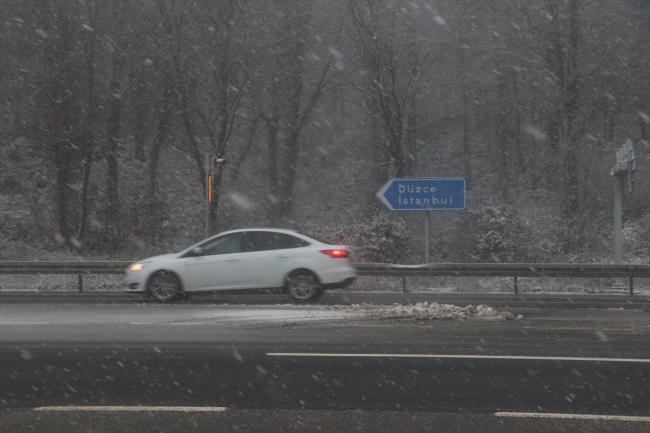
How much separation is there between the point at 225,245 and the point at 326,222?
62.7 ft

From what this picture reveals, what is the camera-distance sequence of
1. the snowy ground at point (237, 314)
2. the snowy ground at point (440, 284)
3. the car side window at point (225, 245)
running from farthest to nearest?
the snowy ground at point (440, 284)
the car side window at point (225, 245)
the snowy ground at point (237, 314)

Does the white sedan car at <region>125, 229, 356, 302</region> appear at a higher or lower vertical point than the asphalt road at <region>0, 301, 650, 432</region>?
higher

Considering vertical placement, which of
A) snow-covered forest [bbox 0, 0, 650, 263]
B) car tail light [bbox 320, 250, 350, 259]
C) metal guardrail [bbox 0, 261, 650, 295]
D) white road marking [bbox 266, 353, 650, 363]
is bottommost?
white road marking [bbox 266, 353, 650, 363]

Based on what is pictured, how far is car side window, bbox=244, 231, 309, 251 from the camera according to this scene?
15.0 metres

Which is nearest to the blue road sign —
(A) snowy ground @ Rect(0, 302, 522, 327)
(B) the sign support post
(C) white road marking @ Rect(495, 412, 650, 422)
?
(B) the sign support post

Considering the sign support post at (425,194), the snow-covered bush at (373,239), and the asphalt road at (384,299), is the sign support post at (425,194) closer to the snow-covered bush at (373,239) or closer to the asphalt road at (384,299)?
the snow-covered bush at (373,239)

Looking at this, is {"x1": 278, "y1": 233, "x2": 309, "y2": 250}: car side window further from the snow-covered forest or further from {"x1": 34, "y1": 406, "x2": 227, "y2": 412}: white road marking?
{"x1": 34, "y1": 406, "x2": 227, "y2": 412}: white road marking

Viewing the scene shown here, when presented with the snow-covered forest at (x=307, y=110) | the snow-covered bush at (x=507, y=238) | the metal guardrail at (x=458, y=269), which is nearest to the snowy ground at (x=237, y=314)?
the metal guardrail at (x=458, y=269)

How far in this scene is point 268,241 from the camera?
15086 millimetres

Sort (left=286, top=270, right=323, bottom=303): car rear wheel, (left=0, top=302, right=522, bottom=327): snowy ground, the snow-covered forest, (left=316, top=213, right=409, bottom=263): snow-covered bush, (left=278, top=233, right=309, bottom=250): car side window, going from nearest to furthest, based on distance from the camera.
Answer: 1. (left=0, top=302, right=522, bottom=327): snowy ground
2. (left=286, top=270, right=323, bottom=303): car rear wheel
3. (left=278, top=233, right=309, bottom=250): car side window
4. (left=316, top=213, right=409, bottom=263): snow-covered bush
5. the snow-covered forest

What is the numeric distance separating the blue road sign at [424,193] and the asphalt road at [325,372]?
773cm

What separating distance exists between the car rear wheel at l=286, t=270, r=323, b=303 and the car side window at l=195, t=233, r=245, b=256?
1.26 metres

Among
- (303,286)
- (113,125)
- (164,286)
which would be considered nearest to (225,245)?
(164,286)

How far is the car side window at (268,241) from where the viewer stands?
49.3 ft
